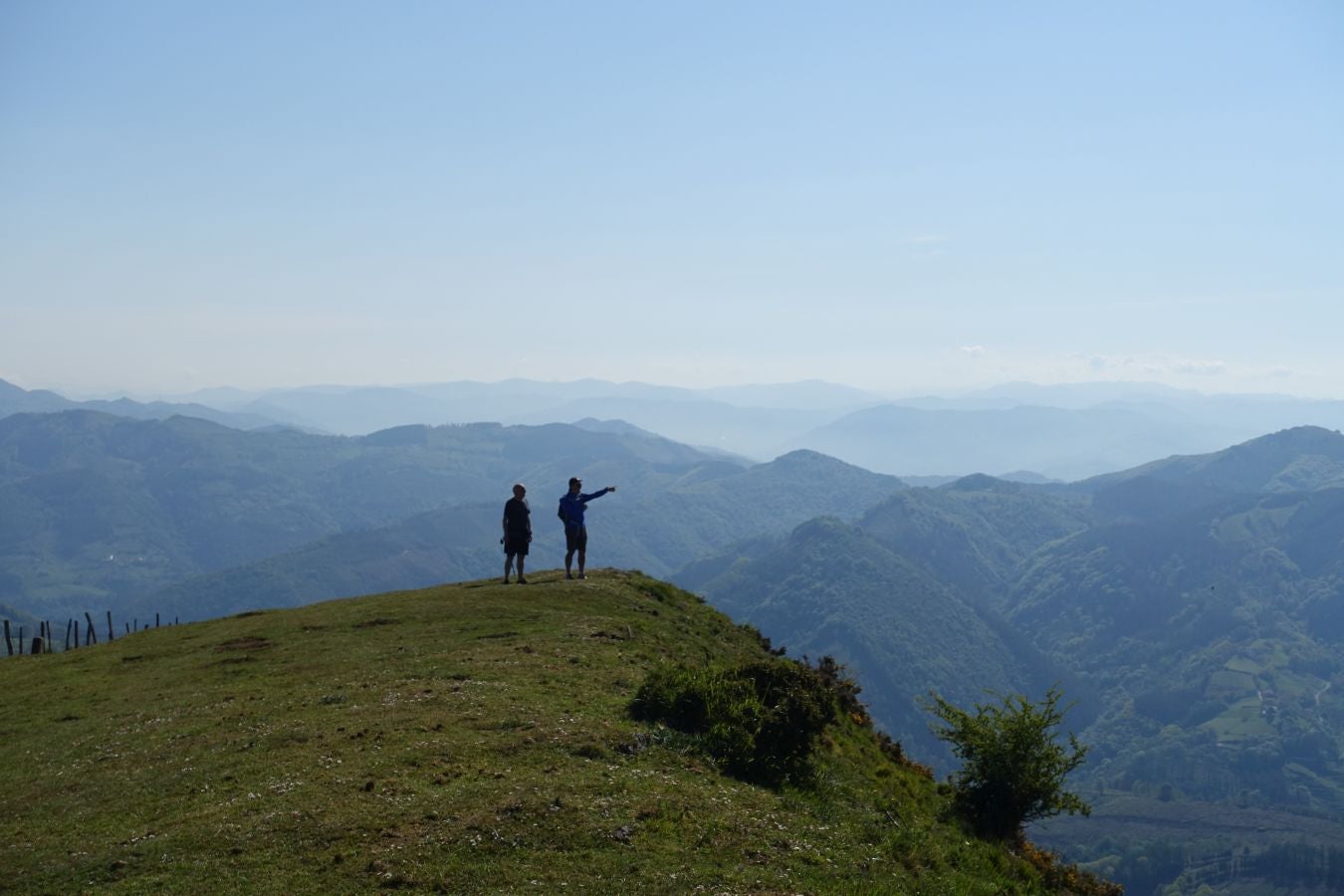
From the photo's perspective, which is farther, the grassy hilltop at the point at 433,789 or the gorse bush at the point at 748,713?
the gorse bush at the point at 748,713

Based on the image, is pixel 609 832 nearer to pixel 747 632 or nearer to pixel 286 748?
pixel 286 748

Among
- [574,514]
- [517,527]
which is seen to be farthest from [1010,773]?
[517,527]

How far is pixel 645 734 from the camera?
69.3 ft

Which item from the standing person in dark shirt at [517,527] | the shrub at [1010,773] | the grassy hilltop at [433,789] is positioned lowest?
the shrub at [1010,773]

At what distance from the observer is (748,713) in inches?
864

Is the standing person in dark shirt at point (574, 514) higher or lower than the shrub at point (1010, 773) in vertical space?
higher

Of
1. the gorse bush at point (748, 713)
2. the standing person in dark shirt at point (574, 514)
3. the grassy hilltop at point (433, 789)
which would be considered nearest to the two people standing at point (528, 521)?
the standing person in dark shirt at point (574, 514)

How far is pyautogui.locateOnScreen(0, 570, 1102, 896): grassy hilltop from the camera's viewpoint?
1498 centimetres

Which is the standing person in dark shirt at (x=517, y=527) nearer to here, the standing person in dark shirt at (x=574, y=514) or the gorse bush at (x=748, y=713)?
the standing person in dark shirt at (x=574, y=514)

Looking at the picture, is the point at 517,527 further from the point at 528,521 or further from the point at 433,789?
the point at 433,789

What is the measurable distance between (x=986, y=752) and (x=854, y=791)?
578cm

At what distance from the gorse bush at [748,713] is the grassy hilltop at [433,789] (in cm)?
66

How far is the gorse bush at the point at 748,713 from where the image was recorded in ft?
69.2

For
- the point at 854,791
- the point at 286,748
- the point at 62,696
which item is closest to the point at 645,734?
the point at 854,791
